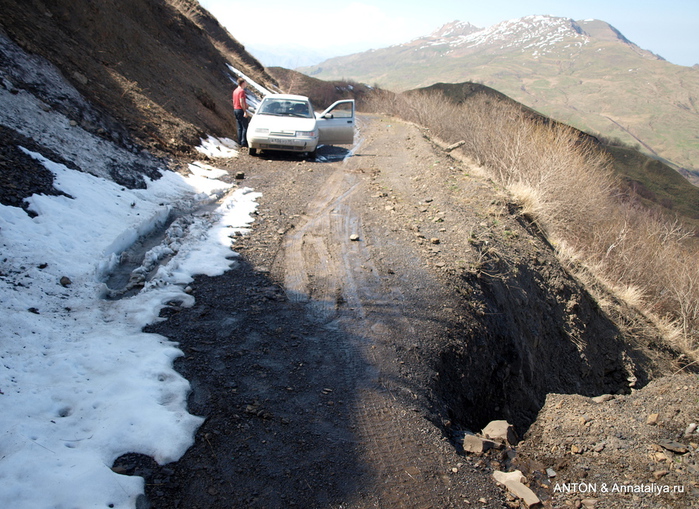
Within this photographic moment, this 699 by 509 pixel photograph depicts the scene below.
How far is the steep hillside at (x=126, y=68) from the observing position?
874 cm

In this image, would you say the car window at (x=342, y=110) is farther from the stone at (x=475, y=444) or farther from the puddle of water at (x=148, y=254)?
the stone at (x=475, y=444)

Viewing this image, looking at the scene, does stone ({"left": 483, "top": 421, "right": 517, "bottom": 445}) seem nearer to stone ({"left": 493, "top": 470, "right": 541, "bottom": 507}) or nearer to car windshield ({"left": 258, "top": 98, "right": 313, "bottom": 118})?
stone ({"left": 493, "top": 470, "right": 541, "bottom": 507})

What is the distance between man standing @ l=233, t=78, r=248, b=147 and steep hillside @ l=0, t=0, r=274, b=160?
2.33ft

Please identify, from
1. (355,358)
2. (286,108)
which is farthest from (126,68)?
(355,358)

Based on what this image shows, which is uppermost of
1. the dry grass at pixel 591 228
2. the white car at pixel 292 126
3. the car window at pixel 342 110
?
the car window at pixel 342 110

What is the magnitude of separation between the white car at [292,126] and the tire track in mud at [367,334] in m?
3.68

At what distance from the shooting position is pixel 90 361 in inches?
127

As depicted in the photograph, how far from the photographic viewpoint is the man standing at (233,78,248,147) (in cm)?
1146

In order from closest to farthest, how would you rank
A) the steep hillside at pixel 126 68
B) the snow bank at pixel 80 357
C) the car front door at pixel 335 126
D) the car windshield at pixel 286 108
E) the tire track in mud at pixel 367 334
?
the snow bank at pixel 80 357 < the tire track in mud at pixel 367 334 < the steep hillside at pixel 126 68 < the car windshield at pixel 286 108 < the car front door at pixel 335 126

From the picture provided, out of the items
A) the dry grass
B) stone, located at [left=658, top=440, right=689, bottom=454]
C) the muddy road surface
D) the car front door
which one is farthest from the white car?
stone, located at [left=658, top=440, right=689, bottom=454]

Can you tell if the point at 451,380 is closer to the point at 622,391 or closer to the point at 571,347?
the point at 571,347

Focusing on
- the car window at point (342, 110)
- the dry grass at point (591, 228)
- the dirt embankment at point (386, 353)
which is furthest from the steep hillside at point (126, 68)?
the dry grass at point (591, 228)

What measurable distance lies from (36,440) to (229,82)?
19.8 metres

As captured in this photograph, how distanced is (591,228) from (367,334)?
534 inches
